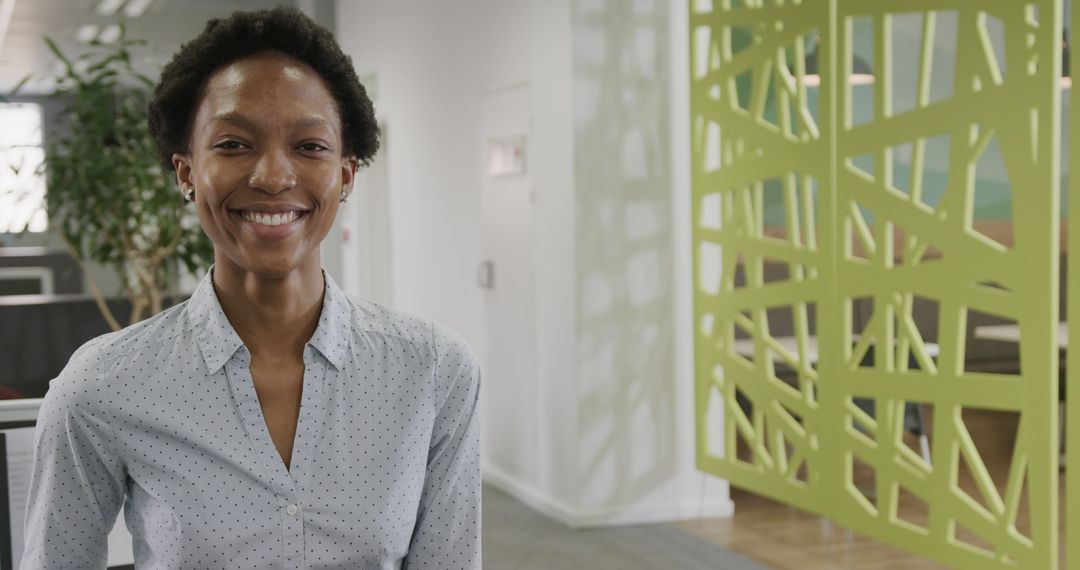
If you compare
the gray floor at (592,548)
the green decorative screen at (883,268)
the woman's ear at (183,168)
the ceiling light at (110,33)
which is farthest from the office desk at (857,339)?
the ceiling light at (110,33)

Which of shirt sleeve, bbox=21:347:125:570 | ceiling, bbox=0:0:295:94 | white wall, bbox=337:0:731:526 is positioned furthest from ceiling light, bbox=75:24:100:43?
shirt sleeve, bbox=21:347:125:570

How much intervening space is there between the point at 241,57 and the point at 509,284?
522cm

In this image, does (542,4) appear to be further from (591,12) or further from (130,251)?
(130,251)

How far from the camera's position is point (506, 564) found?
5.18 metres

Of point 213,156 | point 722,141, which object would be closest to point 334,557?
point 213,156

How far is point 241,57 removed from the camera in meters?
1.37

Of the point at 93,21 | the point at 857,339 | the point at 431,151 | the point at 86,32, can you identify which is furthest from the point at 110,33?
the point at 857,339

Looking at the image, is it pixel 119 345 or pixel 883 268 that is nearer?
pixel 119 345

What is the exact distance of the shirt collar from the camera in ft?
4.47

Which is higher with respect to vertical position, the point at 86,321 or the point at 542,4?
the point at 542,4

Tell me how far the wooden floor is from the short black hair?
3947mm

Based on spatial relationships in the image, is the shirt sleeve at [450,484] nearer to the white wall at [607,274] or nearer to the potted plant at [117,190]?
the white wall at [607,274]

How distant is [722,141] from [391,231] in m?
3.44

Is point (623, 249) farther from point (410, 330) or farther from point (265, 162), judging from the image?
point (265, 162)
